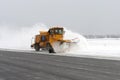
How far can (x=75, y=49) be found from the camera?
38500 mm

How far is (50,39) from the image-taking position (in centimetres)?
3822

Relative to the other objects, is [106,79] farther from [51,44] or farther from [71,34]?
[71,34]

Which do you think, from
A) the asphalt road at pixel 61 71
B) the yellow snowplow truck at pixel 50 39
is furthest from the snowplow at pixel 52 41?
the asphalt road at pixel 61 71

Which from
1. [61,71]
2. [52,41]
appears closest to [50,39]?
[52,41]

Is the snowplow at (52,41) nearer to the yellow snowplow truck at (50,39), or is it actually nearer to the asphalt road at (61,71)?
the yellow snowplow truck at (50,39)

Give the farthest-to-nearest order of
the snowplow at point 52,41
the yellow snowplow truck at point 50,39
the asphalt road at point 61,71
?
the yellow snowplow truck at point 50,39 → the snowplow at point 52,41 → the asphalt road at point 61,71

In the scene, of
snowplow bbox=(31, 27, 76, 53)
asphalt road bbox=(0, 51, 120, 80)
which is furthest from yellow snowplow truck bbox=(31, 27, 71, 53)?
asphalt road bbox=(0, 51, 120, 80)

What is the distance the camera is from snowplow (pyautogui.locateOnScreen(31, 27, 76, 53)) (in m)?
36.9

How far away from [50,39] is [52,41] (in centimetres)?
73

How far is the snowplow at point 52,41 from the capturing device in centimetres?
3691

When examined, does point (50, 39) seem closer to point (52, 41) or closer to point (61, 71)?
point (52, 41)

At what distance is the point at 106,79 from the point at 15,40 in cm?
5192

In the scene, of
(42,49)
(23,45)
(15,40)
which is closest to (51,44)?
(42,49)

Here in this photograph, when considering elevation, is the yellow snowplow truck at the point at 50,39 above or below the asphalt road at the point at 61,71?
above
